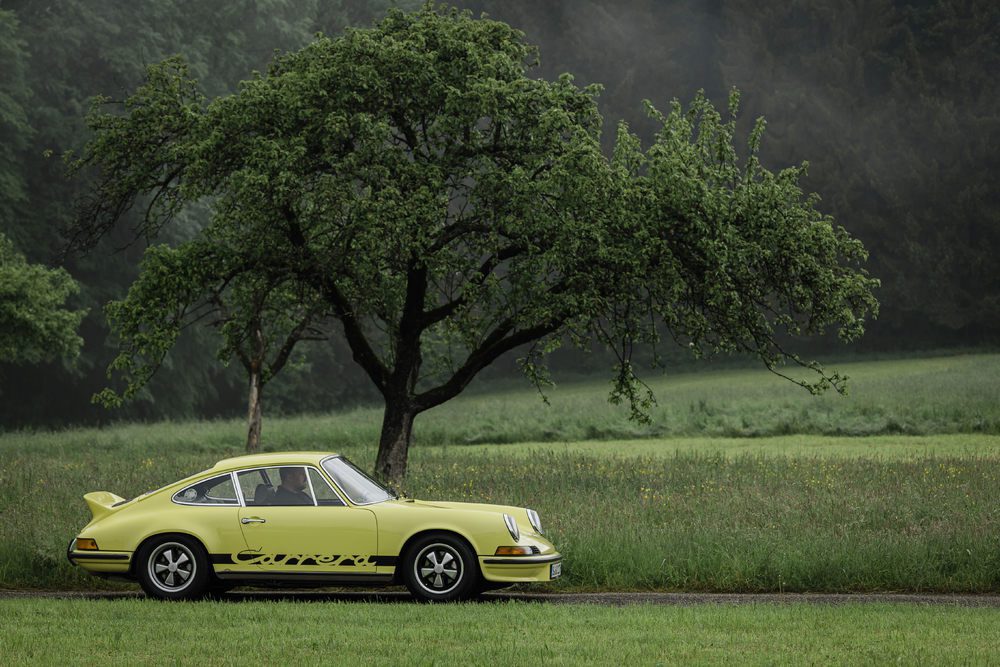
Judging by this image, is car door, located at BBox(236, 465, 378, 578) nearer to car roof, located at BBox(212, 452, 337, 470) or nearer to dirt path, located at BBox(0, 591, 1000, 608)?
car roof, located at BBox(212, 452, 337, 470)

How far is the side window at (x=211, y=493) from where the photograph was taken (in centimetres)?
1331

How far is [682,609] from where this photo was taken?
12.4 metres

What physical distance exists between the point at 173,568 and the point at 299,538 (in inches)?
51.1

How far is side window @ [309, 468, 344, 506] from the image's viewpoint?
43.3ft

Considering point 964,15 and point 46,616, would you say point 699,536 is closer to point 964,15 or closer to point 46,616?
point 46,616

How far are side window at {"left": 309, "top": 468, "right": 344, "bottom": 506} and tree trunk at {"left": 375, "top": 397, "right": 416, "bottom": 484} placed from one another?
32.5 ft

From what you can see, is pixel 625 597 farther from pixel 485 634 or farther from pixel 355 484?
pixel 485 634

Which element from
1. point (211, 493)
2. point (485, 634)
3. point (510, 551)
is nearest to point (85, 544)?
point (211, 493)

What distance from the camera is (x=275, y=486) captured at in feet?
44.0

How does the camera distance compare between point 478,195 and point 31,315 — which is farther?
point 31,315

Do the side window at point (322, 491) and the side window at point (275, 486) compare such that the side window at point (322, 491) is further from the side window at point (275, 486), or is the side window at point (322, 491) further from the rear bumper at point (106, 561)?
the rear bumper at point (106, 561)

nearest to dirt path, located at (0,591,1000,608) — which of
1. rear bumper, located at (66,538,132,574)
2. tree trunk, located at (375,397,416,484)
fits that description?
rear bumper, located at (66,538,132,574)

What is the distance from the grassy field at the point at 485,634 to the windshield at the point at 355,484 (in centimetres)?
108

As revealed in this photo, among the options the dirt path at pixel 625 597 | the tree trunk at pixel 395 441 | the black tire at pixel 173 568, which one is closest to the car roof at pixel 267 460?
the black tire at pixel 173 568
